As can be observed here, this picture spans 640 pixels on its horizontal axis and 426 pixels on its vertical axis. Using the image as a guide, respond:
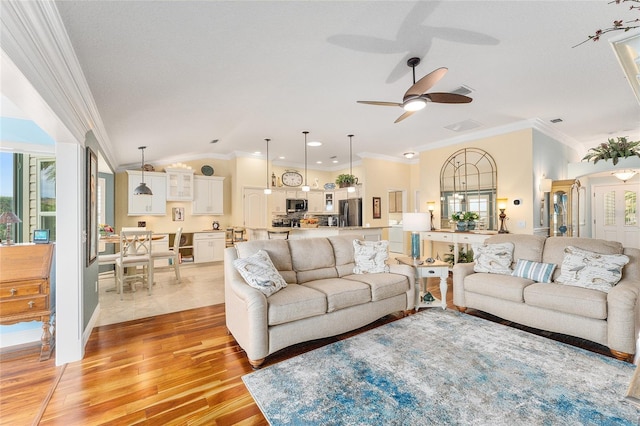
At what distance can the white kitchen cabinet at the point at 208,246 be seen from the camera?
23.2 ft

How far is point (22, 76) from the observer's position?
1513mm

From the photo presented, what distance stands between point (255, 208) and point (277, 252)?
4.32m

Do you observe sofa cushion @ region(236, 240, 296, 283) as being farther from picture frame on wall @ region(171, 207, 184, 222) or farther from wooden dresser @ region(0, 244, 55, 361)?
picture frame on wall @ region(171, 207, 184, 222)

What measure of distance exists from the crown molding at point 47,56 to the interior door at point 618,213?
10549mm

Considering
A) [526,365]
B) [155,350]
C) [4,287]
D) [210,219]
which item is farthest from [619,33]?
[210,219]

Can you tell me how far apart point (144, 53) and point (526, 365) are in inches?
159

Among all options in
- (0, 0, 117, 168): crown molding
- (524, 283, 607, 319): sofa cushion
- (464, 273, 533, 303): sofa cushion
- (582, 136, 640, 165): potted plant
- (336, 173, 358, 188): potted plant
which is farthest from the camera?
(336, 173, 358, 188): potted plant

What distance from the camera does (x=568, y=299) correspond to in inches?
114

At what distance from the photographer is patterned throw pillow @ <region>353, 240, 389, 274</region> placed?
3.83m

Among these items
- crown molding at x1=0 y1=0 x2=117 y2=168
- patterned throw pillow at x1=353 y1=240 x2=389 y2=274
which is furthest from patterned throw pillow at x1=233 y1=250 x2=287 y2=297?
crown molding at x1=0 y1=0 x2=117 y2=168

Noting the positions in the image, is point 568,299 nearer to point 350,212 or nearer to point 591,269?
point 591,269

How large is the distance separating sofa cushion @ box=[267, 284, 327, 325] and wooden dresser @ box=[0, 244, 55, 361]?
2.15 m

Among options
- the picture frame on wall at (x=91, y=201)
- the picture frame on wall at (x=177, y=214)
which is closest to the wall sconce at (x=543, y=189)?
the picture frame on wall at (x=91, y=201)

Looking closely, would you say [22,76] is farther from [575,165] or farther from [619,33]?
[575,165]
